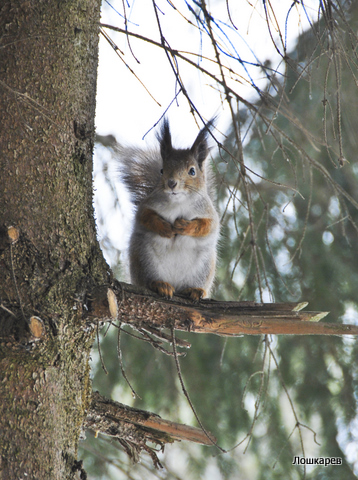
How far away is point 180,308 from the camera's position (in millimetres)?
1217

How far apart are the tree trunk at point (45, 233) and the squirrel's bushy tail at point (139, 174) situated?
0.82 meters

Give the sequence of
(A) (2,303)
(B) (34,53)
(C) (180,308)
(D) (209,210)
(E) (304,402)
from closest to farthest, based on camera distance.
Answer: (A) (2,303) < (B) (34,53) < (C) (180,308) < (D) (209,210) < (E) (304,402)

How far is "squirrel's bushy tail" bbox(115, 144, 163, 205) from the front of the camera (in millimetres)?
1997

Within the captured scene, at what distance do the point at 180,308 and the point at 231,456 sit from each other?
115 centimetres

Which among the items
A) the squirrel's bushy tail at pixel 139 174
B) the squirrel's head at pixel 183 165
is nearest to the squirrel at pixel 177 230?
the squirrel's head at pixel 183 165

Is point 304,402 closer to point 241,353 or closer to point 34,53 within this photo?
point 241,353

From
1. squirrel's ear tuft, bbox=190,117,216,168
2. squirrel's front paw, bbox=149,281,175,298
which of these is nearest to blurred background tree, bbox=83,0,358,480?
squirrel's ear tuft, bbox=190,117,216,168

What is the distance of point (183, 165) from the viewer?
5.96 feet

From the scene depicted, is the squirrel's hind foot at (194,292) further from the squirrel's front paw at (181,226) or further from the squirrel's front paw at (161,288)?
the squirrel's front paw at (181,226)

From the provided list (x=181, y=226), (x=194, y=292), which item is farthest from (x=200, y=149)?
(x=194, y=292)

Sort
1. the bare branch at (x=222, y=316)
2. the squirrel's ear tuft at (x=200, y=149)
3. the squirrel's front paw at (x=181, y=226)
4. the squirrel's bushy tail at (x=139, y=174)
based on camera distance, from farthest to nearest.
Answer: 1. the squirrel's bushy tail at (x=139, y=174)
2. the squirrel's ear tuft at (x=200, y=149)
3. the squirrel's front paw at (x=181, y=226)
4. the bare branch at (x=222, y=316)

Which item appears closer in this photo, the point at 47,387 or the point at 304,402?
the point at 47,387

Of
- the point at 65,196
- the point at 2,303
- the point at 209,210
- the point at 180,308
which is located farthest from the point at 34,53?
the point at 209,210

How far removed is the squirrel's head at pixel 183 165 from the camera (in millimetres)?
1762
